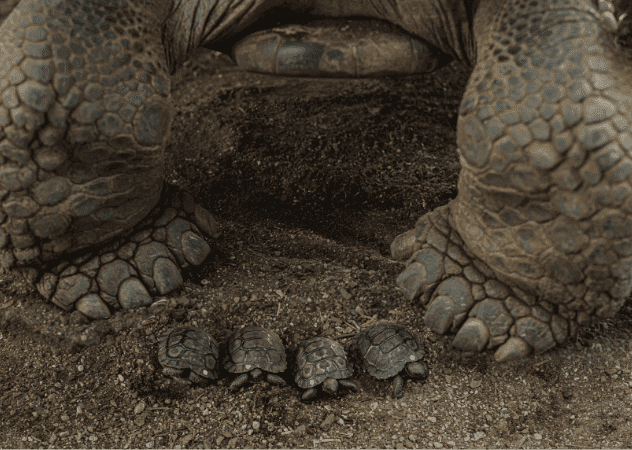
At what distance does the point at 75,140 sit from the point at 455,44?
60.0 inches

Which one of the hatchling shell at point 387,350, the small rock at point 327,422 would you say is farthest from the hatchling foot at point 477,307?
the small rock at point 327,422

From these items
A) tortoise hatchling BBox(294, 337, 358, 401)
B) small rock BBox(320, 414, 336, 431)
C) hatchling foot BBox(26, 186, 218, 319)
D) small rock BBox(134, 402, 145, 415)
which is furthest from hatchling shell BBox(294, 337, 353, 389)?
hatchling foot BBox(26, 186, 218, 319)

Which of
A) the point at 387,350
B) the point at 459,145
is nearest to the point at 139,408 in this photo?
the point at 387,350

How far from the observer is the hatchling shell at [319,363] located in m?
1.96

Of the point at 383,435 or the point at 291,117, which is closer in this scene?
the point at 383,435

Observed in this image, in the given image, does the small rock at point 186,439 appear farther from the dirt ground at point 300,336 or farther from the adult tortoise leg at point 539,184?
the adult tortoise leg at point 539,184

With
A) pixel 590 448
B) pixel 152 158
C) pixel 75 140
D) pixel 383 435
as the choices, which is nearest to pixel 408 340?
pixel 383 435

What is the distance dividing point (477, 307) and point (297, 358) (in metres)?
0.69

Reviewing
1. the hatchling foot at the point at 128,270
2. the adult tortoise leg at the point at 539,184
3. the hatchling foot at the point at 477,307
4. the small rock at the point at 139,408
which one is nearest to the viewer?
the adult tortoise leg at the point at 539,184

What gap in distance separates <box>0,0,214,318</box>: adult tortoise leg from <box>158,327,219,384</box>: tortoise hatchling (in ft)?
1.00

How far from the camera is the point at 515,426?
188cm

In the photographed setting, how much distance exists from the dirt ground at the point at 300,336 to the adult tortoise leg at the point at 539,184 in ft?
0.50

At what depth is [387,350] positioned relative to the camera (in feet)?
6.68

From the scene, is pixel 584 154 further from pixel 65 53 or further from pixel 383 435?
pixel 65 53
